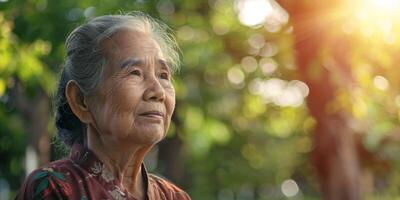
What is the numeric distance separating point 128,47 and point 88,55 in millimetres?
115

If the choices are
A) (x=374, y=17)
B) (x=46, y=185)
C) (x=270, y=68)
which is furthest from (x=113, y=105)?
(x=270, y=68)

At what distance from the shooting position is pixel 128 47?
8.34 feet

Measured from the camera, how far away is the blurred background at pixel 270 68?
7.48m

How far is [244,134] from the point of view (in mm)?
21375

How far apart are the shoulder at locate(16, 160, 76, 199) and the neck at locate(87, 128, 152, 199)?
165mm

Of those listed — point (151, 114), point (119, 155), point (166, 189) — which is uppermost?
point (151, 114)

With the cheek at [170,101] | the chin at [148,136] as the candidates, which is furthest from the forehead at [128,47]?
the chin at [148,136]

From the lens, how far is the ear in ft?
8.50

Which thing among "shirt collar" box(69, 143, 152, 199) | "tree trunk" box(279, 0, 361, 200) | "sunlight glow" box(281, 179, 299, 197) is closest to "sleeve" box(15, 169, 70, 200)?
"shirt collar" box(69, 143, 152, 199)

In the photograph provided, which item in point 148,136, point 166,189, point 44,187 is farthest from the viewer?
point 166,189

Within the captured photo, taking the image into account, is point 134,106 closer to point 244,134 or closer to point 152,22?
point 152,22

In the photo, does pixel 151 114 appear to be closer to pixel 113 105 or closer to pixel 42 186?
pixel 113 105

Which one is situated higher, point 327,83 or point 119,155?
point 119,155

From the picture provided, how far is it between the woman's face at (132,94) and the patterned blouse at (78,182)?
0.29 feet
